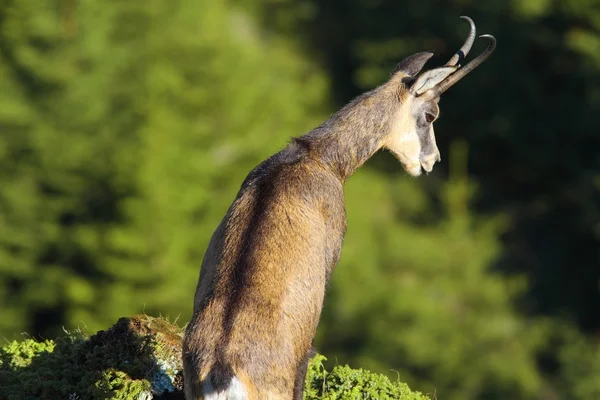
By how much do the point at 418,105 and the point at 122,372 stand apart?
12.8 ft

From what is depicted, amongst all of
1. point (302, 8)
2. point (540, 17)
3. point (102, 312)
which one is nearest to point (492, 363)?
point (102, 312)

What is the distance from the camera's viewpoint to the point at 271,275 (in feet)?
29.6

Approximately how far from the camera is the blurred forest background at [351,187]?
43.1 metres

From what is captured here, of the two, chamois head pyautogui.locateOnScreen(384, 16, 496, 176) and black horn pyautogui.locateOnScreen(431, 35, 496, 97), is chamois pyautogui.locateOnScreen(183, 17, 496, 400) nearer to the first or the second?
black horn pyautogui.locateOnScreen(431, 35, 496, 97)

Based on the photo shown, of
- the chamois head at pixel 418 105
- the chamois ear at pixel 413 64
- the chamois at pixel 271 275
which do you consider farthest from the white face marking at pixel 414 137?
the chamois at pixel 271 275

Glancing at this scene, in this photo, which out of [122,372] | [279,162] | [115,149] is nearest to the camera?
[279,162]

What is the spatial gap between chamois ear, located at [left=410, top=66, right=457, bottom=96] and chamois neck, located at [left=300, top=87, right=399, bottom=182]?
242 millimetres

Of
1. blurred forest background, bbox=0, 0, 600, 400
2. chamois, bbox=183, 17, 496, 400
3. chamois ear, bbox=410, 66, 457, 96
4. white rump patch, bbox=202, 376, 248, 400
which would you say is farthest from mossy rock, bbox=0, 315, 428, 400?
blurred forest background, bbox=0, 0, 600, 400

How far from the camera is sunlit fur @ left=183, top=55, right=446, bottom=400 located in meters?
8.67

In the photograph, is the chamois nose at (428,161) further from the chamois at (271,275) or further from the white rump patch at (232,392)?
the white rump patch at (232,392)

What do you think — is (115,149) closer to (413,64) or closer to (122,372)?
(413,64)

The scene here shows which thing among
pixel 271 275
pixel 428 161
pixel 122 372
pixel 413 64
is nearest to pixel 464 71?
pixel 413 64

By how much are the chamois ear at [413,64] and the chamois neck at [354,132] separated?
40 centimetres

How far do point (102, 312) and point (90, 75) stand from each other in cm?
1201
